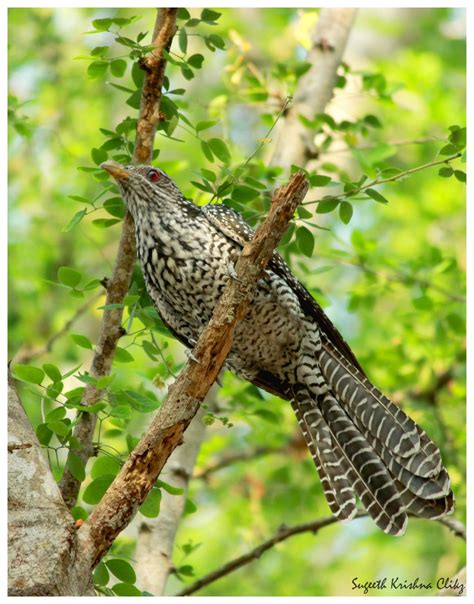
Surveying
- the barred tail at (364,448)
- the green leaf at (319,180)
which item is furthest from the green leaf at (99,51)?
the barred tail at (364,448)

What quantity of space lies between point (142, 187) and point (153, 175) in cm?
16

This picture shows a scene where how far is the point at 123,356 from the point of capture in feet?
11.4

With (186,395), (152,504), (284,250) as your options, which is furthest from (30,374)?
(284,250)

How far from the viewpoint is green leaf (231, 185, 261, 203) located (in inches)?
146

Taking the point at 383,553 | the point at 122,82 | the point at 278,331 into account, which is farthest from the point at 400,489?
the point at 122,82

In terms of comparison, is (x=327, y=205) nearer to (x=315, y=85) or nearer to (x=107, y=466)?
(x=107, y=466)

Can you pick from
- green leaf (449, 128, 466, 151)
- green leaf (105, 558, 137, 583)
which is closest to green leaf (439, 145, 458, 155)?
green leaf (449, 128, 466, 151)

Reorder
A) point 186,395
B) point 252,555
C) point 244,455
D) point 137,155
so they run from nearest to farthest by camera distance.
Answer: point 186,395
point 137,155
point 252,555
point 244,455

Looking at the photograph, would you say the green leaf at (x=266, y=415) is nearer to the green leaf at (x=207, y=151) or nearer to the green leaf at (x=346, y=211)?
the green leaf at (x=346, y=211)

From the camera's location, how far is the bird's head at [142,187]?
12.2 ft

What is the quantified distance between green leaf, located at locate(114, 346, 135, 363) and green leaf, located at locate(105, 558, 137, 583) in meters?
0.79

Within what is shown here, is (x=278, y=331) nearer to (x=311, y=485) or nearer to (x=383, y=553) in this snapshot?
(x=311, y=485)

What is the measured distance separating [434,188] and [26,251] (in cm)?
359

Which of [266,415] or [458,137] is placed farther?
[266,415]
